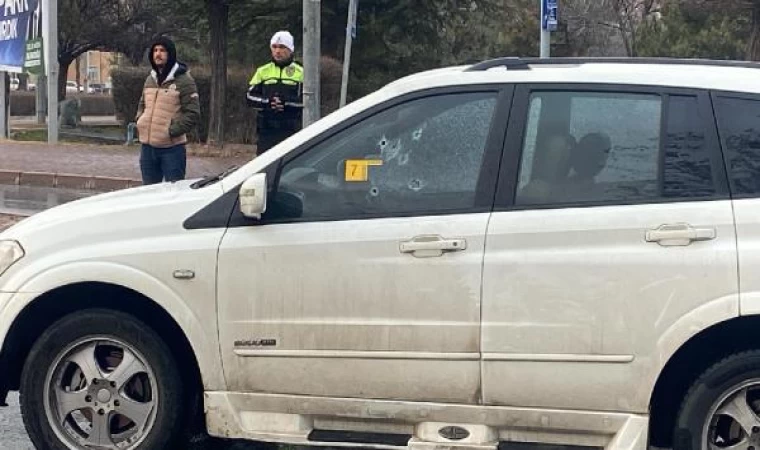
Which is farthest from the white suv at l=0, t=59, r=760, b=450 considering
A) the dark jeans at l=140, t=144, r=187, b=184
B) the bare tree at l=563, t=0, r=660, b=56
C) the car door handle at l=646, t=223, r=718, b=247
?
the bare tree at l=563, t=0, r=660, b=56

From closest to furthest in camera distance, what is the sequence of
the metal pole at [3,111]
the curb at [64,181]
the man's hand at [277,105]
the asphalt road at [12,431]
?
1. the asphalt road at [12,431]
2. the man's hand at [277,105]
3. the curb at [64,181]
4. the metal pole at [3,111]

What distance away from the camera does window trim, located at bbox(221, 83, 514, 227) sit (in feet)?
13.6

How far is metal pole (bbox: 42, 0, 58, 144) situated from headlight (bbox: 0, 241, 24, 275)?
17904 millimetres

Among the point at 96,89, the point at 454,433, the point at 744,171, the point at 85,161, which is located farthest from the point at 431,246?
the point at 96,89

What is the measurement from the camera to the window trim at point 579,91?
13.2 ft

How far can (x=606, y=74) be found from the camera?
4180mm

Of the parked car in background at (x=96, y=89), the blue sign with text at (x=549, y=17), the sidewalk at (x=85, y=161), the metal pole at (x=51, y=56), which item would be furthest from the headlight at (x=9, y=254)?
the parked car in background at (x=96, y=89)

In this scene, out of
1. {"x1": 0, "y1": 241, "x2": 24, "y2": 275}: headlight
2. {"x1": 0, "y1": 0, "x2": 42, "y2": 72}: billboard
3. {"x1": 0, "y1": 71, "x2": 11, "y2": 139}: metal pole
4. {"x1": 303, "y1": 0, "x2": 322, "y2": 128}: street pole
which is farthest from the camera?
{"x1": 0, "y1": 71, "x2": 11, "y2": 139}: metal pole

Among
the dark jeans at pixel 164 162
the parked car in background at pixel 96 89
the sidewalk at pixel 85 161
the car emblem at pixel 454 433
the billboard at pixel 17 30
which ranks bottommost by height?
the car emblem at pixel 454 433

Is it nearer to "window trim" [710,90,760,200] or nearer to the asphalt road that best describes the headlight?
the asphalt road

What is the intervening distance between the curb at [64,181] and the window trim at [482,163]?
11.0 m

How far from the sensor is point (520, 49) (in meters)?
40.3

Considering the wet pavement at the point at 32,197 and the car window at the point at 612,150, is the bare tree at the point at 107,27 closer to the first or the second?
the wet pavement at the point at 32,197

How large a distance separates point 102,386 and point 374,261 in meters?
1.32
